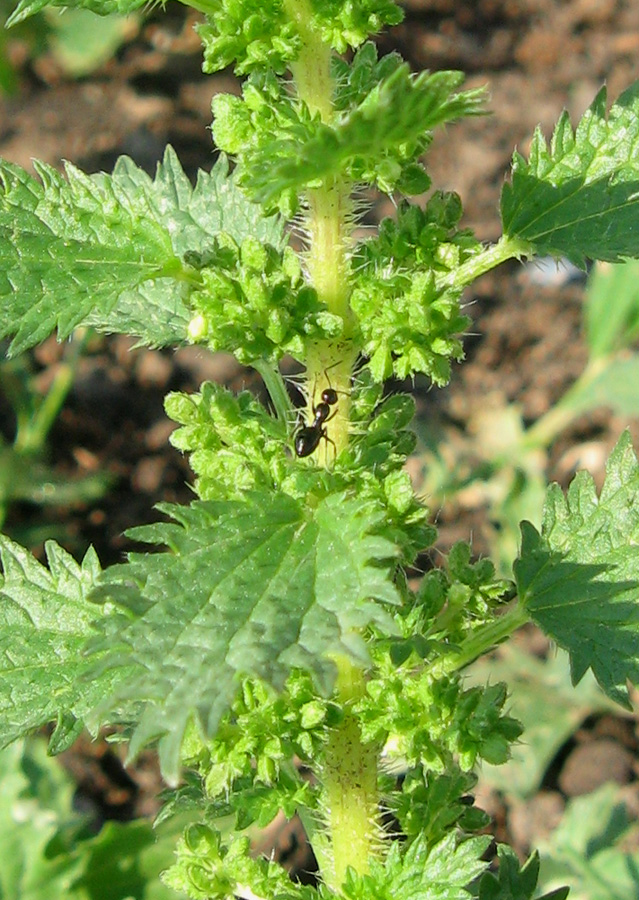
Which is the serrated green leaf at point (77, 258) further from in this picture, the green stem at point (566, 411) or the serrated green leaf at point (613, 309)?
the serrated green leaf at point (613, 309)

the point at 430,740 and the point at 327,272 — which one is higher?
the point at 327,272

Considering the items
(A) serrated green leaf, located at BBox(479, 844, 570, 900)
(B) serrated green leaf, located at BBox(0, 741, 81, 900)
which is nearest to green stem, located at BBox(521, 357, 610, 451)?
(B) serrated green leaf, located at BBox(0, 741, 81, 900)

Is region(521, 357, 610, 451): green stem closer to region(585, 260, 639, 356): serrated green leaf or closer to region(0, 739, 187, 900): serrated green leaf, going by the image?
region(585, 260, 639, 356): serrated green leaf

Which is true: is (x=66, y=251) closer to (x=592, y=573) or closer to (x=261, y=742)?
(x=261, y=742)

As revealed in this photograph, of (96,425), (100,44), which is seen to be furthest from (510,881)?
(100,44)

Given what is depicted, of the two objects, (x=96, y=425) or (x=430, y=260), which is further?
(x=96, y=425)

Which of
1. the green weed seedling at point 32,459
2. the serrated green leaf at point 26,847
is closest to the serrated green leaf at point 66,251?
the serrated green leaf at point 26,847

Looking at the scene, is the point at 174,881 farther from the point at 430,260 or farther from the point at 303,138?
the point at 303,138

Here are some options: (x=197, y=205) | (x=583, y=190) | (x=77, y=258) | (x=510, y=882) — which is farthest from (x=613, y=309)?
(x=77, y=258)
